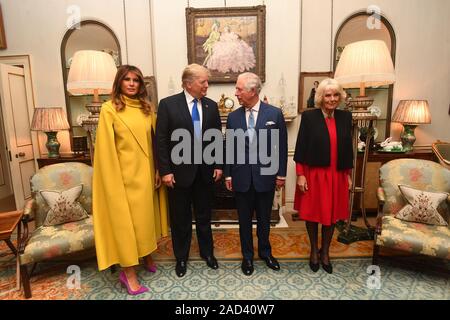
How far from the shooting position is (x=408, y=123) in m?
3.58

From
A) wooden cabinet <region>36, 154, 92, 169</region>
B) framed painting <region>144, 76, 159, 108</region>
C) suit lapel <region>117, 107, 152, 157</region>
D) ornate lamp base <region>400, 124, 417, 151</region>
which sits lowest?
wooden cabinet <region>36, 154, 92, 169</region>

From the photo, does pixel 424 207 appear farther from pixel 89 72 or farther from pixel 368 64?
pixel 89 72

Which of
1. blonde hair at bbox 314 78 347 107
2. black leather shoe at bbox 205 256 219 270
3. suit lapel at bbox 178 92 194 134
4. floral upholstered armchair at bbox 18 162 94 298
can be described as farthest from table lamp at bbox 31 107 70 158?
blonde hair at bbox 314 78 347 107

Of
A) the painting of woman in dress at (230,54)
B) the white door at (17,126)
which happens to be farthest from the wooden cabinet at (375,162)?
the white door at (17,126)

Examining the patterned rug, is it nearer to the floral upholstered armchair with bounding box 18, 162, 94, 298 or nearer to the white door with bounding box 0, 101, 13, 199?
the floral upholstered armchair with bounding box 18, 162, 94, 298

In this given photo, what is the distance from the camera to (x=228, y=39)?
11.5 feet

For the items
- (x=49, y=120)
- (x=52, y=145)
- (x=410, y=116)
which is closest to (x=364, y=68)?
(x=410, y=116)

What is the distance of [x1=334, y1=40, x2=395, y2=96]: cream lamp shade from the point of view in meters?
2.55

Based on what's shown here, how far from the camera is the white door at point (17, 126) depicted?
365 cm

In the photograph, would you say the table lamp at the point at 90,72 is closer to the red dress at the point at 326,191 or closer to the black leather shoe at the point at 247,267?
the red dress at the point at 326,191

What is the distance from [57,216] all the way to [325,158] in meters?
2.37

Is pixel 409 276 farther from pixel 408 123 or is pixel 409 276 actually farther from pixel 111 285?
pixel 111 285

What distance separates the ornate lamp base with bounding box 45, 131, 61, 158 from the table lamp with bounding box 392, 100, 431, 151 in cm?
460
